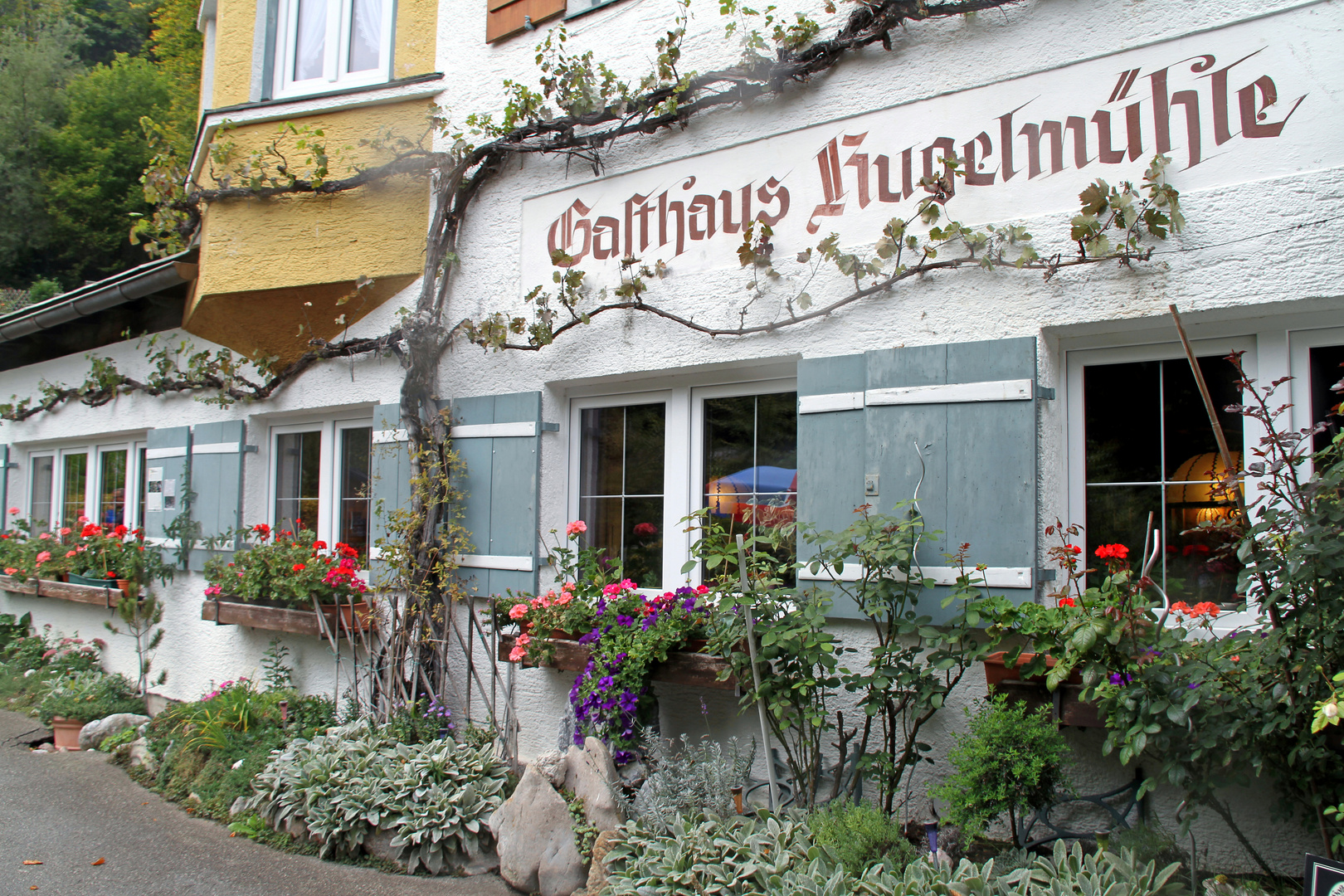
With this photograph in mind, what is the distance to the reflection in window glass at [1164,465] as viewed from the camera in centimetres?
310

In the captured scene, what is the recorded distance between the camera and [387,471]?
5199 mm

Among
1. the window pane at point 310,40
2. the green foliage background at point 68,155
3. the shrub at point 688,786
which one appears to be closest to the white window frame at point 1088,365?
the shrub at point 688,786

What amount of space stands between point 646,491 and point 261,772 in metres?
2.40

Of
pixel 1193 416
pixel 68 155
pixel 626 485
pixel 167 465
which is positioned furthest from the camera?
pixel 68 155

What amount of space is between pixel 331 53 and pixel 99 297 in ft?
8.96

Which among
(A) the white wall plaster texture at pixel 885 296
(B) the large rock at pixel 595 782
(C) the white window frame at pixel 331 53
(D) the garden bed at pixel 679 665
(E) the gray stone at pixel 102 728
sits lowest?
(E) the gray stone at pixel 102 728

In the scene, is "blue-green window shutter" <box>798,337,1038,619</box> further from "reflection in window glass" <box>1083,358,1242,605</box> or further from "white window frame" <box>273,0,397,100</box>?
"white window frame" <box>273,0,397,100</box>

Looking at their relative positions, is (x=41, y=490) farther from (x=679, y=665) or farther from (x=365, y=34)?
(x=679, y=665)

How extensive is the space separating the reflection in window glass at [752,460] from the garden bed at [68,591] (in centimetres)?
516

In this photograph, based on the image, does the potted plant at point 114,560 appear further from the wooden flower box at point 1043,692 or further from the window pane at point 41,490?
the wooden flower box at point 1043,692

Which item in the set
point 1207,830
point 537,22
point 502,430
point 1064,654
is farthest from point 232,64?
point 1207,830

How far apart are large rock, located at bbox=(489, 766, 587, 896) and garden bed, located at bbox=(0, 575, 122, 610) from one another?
4774mm

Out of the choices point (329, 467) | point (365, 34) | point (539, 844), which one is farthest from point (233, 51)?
point (539, 844)

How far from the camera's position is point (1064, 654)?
2.82m
